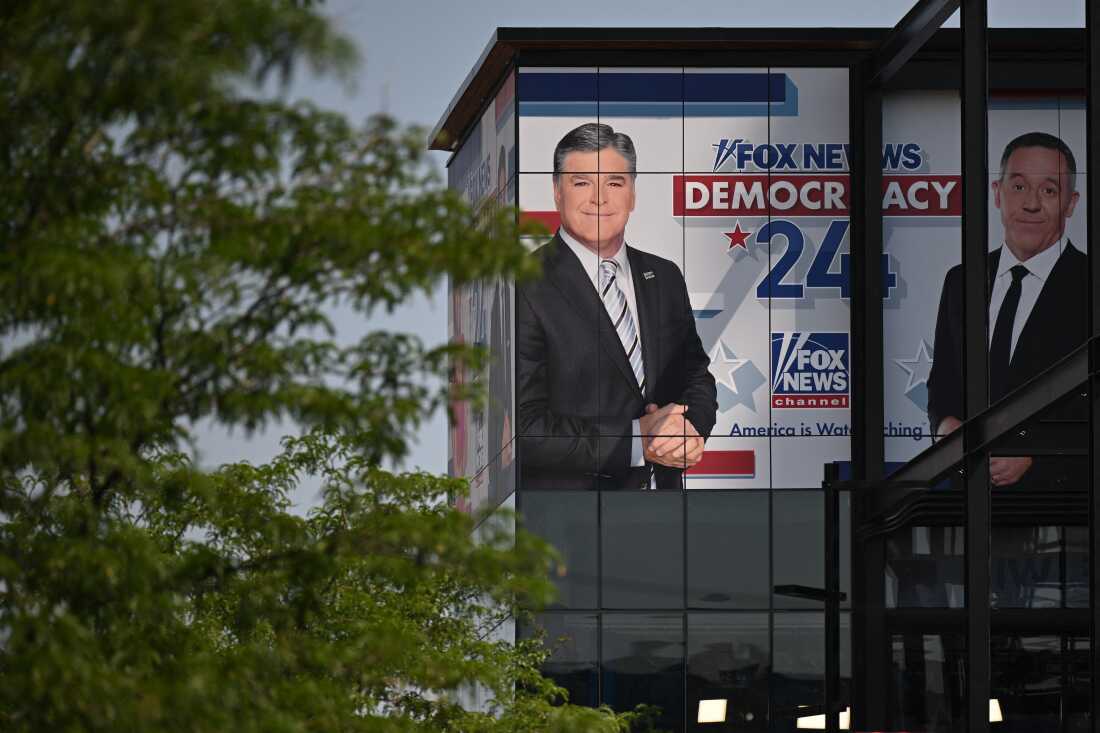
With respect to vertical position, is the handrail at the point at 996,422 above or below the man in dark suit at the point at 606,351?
below

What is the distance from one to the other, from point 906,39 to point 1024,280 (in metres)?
5.82

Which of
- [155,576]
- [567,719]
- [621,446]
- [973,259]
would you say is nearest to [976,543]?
[973,259]

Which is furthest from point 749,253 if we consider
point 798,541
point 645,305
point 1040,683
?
point 1040,683

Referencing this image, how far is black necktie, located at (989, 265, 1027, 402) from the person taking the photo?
134 feet

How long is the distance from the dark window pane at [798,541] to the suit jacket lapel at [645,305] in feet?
13.0

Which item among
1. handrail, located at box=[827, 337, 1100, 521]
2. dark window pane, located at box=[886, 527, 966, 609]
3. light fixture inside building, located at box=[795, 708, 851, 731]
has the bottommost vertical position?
light fixture inside building, located at box=[795, 708, 851, 731]

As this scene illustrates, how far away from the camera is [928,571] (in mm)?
40156

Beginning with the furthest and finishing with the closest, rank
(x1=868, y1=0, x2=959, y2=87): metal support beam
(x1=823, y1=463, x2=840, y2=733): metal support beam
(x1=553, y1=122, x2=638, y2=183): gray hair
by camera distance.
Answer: (x1=553, y1=122, x2=638, y2=183): gray hair, (x1=868, y1=0, x2=959, y2=87): metal support beam, (x1=823, y1=463, x2=840, y2=733): metal support beam

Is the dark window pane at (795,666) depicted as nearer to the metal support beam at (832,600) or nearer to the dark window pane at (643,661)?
the dark window pane at (643,661)

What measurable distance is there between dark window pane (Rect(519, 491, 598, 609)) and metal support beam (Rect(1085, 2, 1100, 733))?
1939cm

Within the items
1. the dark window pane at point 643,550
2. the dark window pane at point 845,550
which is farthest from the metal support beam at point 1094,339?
the dark window pane at point 643,550

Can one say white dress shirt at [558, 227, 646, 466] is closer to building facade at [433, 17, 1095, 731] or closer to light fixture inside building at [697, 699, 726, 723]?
building facade at [433, 17, 1095, 731]

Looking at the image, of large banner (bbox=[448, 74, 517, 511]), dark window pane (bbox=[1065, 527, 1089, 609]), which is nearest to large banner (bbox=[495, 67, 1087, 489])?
large banner (bbox=[448, 74, 517, 511])

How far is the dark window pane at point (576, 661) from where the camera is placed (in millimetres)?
39906
